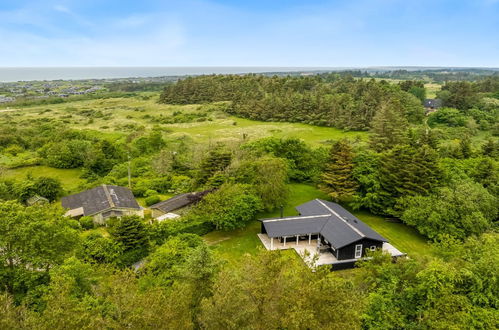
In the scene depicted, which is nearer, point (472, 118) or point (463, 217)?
point (463, 217)

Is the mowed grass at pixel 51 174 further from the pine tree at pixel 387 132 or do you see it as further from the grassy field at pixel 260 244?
the pine tree at pixel 387 132

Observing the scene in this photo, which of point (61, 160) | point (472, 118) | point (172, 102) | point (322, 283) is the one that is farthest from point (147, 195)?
point (172, 102)

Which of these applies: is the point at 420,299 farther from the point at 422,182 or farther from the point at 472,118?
the point at 472,118

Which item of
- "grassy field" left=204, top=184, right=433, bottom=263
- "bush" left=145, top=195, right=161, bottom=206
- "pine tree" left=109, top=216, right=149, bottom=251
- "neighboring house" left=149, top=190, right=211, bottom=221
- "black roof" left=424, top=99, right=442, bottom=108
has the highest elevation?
"black roof" left=424, top=99, right=442, bottom=108

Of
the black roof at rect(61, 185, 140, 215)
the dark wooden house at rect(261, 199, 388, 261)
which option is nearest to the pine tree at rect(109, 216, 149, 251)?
the black roof at rect(61, 185, 140, 215)

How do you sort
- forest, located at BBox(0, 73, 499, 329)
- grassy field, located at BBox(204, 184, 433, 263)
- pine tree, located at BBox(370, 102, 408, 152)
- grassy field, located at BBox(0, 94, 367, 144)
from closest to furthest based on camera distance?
forest, located at BBox(0, 73, 499, 329), grassy field, located at BBox(204, 184, 433, 263), pine tree, located at BBox(370, 102, 408, 152), grassy field, located at BBox(0, 94, 367, 144)

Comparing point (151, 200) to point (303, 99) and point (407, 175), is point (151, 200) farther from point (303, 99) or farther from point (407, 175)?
point (303, 99)

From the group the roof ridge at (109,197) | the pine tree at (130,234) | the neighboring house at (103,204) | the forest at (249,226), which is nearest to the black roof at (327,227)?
the forest at (249,226)

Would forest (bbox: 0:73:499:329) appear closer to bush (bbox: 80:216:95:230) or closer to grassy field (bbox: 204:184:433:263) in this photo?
bush (bbox: 80:216:95:230)
